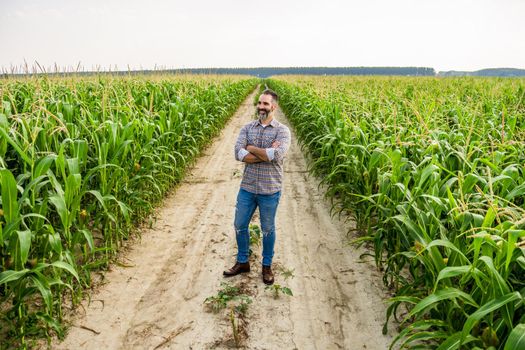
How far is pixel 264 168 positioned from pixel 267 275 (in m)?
0.99

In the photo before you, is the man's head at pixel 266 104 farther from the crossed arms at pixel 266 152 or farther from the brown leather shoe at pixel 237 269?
the brown leather shoe at pixel 237 269

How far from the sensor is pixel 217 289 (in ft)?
10.7

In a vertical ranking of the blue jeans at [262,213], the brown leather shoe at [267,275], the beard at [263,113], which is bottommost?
the brown leather shoe at [267,275]

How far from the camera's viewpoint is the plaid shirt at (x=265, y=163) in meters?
3.23

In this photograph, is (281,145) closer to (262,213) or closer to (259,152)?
(259,152)

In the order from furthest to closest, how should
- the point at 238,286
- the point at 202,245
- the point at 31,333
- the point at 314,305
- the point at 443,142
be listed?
the point at 202,245
the point at 443,142
the point at 238,286
the point at 314,305
the point at 31,333

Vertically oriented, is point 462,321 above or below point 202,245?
above

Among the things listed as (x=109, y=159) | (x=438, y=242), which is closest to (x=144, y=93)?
(x=109, y=159)

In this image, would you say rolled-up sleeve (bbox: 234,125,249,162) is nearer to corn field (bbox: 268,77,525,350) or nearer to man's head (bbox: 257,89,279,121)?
man's head (bbox: 257,89,279,121)

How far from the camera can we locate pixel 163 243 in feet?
13.6

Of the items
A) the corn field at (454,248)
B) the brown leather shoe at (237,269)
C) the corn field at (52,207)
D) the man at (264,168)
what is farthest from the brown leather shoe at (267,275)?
the corn field at (52,207)

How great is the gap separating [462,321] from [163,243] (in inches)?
120

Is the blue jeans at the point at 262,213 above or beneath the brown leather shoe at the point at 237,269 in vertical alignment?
above

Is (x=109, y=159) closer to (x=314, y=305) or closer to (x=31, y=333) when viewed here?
(x=31, y=333)
